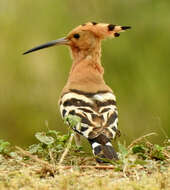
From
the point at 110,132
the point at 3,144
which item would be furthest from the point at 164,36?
the point at 3,144

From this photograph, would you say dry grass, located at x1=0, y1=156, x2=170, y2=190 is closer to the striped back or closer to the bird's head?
the striped back

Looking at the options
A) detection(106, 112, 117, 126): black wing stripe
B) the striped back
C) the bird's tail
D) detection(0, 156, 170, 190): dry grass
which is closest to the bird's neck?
the striped back

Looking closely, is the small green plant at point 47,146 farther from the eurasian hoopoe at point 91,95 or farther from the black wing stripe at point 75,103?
the black wing stripe at point 75,103

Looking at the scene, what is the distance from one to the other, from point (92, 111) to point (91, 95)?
11.8 inches

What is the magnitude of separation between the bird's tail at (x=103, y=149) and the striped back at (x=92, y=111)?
26 mm

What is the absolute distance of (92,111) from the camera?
10.6ft

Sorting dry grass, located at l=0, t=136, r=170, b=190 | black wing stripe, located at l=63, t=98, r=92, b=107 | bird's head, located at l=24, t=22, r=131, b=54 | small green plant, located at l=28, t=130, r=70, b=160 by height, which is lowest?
dry grass, located at l=0, t=136, r=170, b=190

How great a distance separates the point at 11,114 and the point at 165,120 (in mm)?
1561

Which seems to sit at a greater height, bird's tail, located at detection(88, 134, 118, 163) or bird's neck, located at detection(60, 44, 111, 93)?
bird's neck, located at detection(60, 44, 111, 93)

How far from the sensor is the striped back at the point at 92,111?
10.0ft

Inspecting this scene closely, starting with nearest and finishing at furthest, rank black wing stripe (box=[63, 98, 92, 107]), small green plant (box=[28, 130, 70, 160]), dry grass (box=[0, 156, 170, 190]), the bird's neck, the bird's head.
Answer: dry grass (box=[0, 156, 170, 190]) < small green plant (box=[28, 130, 70, 160]) < black wing stripe (box=[63, 98, 92, 107]) < the bird's neck < the bird's head

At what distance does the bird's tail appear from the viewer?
9.15 feet

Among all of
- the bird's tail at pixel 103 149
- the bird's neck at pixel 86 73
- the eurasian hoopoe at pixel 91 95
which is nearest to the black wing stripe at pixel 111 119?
the eurasian hoopoe at pixel 91 95

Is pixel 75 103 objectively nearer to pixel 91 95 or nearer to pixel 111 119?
pixel 91 95
